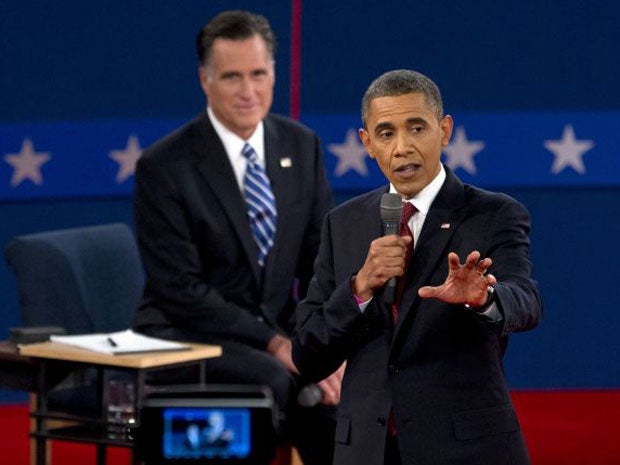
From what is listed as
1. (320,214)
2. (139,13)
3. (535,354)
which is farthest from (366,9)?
(320,214)

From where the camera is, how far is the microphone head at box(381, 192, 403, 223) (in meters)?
2.20

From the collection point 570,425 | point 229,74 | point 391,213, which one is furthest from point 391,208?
point 570,425

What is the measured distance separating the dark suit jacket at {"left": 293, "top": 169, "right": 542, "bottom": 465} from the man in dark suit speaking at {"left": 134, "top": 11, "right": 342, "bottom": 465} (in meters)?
1.69

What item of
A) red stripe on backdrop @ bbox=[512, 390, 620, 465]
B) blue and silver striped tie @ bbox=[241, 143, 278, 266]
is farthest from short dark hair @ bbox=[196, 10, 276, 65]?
red stripe on backdrop @ bbox=[512, 390, 620, 465]

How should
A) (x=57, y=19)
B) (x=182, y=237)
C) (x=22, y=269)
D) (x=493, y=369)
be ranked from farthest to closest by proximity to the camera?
(x=57, y=19)
(x=22, y=269)
(x=182, y=237)
(x=493, y=369)

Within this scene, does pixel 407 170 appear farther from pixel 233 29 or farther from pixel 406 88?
pixel 233 29

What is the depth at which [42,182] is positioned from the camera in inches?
246

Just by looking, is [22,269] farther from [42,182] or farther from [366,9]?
[366,9]

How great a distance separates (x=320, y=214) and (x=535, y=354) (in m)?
2.44

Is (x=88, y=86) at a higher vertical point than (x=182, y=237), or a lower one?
higher

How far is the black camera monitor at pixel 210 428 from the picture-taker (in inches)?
41.2

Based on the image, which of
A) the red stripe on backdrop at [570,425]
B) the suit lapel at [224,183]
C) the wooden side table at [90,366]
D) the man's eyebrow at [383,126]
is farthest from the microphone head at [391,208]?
the red stripe on backdrop at [570,425]

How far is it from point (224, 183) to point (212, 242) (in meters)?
0.20

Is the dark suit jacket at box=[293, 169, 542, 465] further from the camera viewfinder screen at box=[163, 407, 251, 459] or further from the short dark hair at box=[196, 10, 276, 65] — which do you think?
the short dark hair at box=[196, 10, 276, 65]
